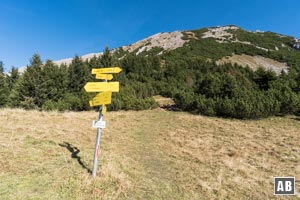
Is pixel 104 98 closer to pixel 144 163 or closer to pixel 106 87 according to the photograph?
pixel 106 87

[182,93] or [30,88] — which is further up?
[182,93]

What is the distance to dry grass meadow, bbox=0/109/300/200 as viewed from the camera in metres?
5.56

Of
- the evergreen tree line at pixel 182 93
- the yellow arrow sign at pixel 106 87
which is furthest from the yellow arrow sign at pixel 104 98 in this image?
the evergreen tree line at pixel 182 93

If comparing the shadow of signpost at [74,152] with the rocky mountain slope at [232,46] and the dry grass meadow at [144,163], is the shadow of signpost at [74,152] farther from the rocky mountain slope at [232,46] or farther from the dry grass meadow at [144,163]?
the rocky mountain slope at [232,46]

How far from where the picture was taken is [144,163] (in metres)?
8.51

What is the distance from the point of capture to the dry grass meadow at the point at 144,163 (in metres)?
5.56

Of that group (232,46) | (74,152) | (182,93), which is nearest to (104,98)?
(74,152)

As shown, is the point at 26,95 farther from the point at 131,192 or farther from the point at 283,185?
the point at 283,185

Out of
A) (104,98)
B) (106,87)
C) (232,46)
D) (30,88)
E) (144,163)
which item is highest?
(232,46)

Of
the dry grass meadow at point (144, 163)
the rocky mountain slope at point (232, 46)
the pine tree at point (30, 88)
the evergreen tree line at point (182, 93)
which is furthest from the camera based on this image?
the rocky mountain slope at point (232, 46)

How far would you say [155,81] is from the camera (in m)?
36.0

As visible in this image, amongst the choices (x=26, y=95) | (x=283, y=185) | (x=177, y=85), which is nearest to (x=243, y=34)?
(x=177, y=85)

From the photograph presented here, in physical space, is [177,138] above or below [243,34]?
below

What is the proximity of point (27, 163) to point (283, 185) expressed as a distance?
26.9ft
